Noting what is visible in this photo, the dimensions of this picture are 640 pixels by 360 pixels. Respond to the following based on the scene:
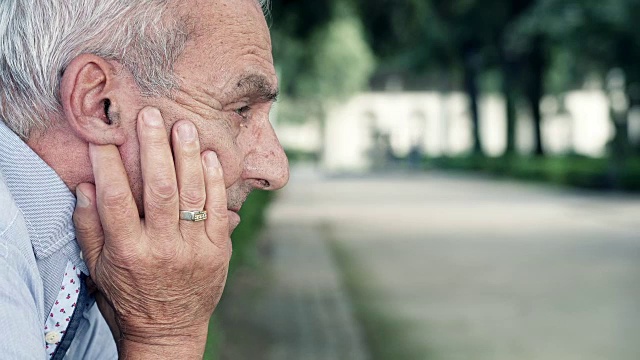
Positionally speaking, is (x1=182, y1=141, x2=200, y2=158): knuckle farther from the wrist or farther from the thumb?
the wrist

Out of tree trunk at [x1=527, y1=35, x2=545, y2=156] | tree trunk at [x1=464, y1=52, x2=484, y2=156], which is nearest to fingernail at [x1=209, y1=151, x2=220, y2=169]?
tree trunk at [x1=527, y1=35, x2=545, y2=156]

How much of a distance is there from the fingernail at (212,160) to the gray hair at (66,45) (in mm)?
109

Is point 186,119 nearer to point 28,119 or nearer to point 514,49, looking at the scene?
point 28,119

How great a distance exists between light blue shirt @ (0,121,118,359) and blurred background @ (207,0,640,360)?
113 centimetres

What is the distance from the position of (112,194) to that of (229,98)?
225 millimetres

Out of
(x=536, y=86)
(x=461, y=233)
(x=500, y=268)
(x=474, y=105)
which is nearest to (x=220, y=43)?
(x=500, y=268)

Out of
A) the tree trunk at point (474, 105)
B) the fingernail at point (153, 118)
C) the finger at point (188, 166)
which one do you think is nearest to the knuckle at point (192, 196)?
the finger at point (188, 166)

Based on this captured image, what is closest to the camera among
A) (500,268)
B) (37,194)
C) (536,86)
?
(37,194)

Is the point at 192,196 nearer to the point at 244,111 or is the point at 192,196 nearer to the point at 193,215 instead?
the point at 193,215

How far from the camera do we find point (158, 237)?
149 centimetres

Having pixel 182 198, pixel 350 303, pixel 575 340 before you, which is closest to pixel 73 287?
pixel 182 198

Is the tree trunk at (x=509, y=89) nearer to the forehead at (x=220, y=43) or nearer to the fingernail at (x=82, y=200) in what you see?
the forehead at (x=220, y=43)

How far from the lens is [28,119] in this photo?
1.45m

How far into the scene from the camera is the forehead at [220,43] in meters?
1.48
